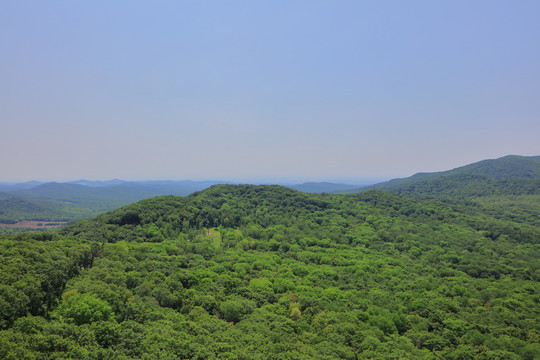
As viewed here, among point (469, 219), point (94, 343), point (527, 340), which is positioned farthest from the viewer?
point (469, 219)

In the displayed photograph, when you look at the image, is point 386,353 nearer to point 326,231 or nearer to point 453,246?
point 326,231

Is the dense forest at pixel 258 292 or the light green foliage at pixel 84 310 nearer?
the dense forest at pixel 258 292

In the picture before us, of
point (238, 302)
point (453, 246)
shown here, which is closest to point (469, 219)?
point (453, 246)

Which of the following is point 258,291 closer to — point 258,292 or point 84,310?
point 258,292

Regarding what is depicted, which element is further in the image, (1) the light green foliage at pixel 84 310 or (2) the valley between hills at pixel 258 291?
(1) the light green foliage at pixel 84 310

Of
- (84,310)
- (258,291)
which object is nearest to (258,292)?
(258,291)
